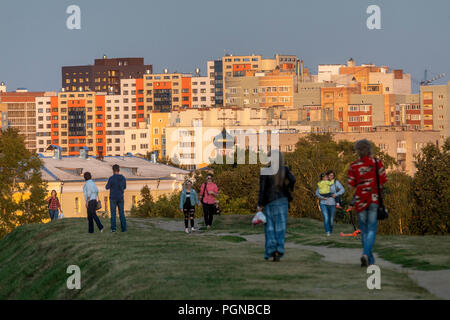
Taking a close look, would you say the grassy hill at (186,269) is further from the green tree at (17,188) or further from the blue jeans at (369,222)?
the green tree at (17,188)

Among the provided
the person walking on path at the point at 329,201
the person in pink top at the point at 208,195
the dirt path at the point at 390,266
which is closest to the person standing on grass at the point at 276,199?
the dirt path at the point at 390,266

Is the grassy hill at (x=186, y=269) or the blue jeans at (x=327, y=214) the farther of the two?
the blue jeans at (x=327, y=214)

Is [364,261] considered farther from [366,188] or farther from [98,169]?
[98,169]

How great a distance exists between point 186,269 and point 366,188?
377 centimetres

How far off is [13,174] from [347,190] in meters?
38.7

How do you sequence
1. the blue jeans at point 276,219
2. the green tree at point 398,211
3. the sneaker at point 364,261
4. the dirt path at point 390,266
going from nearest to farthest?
the dirt path at point 390,266
the sneaker at point 364,261
the blue jeans at point 276,219
the green tree at point 398,211

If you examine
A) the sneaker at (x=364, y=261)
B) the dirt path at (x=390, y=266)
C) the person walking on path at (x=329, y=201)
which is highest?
the person walking on path at (x=329, y=201)

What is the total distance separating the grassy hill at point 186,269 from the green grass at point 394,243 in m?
0.03

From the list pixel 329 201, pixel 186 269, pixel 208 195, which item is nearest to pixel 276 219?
pixel 186 269

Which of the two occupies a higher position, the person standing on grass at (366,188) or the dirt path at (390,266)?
the person standing on grass at (366,188)

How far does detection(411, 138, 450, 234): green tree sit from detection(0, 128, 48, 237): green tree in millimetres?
36385

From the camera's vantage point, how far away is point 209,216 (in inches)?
1304

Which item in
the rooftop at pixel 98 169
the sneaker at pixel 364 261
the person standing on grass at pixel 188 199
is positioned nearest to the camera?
the sneaker at pixel 364 261

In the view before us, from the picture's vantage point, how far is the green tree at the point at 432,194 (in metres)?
33.5
